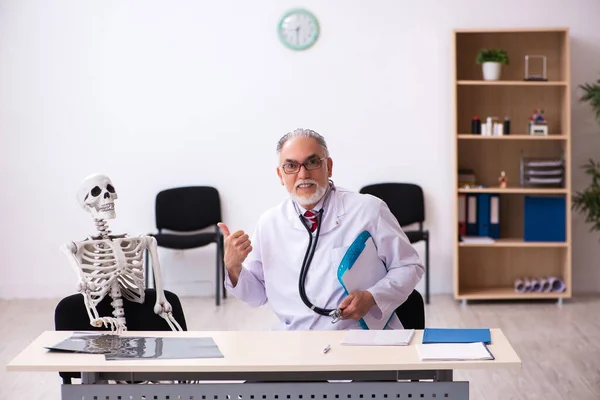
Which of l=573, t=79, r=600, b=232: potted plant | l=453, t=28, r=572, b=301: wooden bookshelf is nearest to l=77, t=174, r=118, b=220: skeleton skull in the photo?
l=453, t=28, r=572, b=301: wooden bookshelf

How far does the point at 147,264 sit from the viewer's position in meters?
5.85

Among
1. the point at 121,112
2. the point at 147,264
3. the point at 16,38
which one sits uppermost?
the point at 16,38

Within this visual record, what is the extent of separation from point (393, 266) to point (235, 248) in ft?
1.87

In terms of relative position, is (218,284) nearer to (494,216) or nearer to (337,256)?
(494,216)

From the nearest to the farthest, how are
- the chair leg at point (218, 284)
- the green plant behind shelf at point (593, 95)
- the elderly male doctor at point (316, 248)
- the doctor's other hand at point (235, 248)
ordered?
1. the doctor's other hand at point (235, 248)
2. the elderly male doctor at point (316, 248)
3. the green plant behind shelf at point (593, 95)
4. the chair leg at point (218, 284)

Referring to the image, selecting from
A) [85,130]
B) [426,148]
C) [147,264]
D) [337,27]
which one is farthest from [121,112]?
[426,148]

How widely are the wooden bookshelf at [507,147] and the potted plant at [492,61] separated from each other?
10cm

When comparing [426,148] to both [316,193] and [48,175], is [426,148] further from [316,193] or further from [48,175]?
[316,193]

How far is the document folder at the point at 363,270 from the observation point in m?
2.82

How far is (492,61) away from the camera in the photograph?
5711mm

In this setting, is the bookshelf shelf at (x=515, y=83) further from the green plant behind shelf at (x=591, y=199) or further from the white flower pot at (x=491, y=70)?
the green plant behind shelf at (x=591, y=199)

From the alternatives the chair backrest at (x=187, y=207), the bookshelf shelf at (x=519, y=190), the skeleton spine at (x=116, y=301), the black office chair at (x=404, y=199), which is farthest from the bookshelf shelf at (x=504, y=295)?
the skeleton spine at (x=116, y=301)

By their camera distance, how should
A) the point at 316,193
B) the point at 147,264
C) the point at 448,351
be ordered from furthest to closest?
the point at 147,264, the point at 316,193, the point at 448,351

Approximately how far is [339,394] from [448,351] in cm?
32
